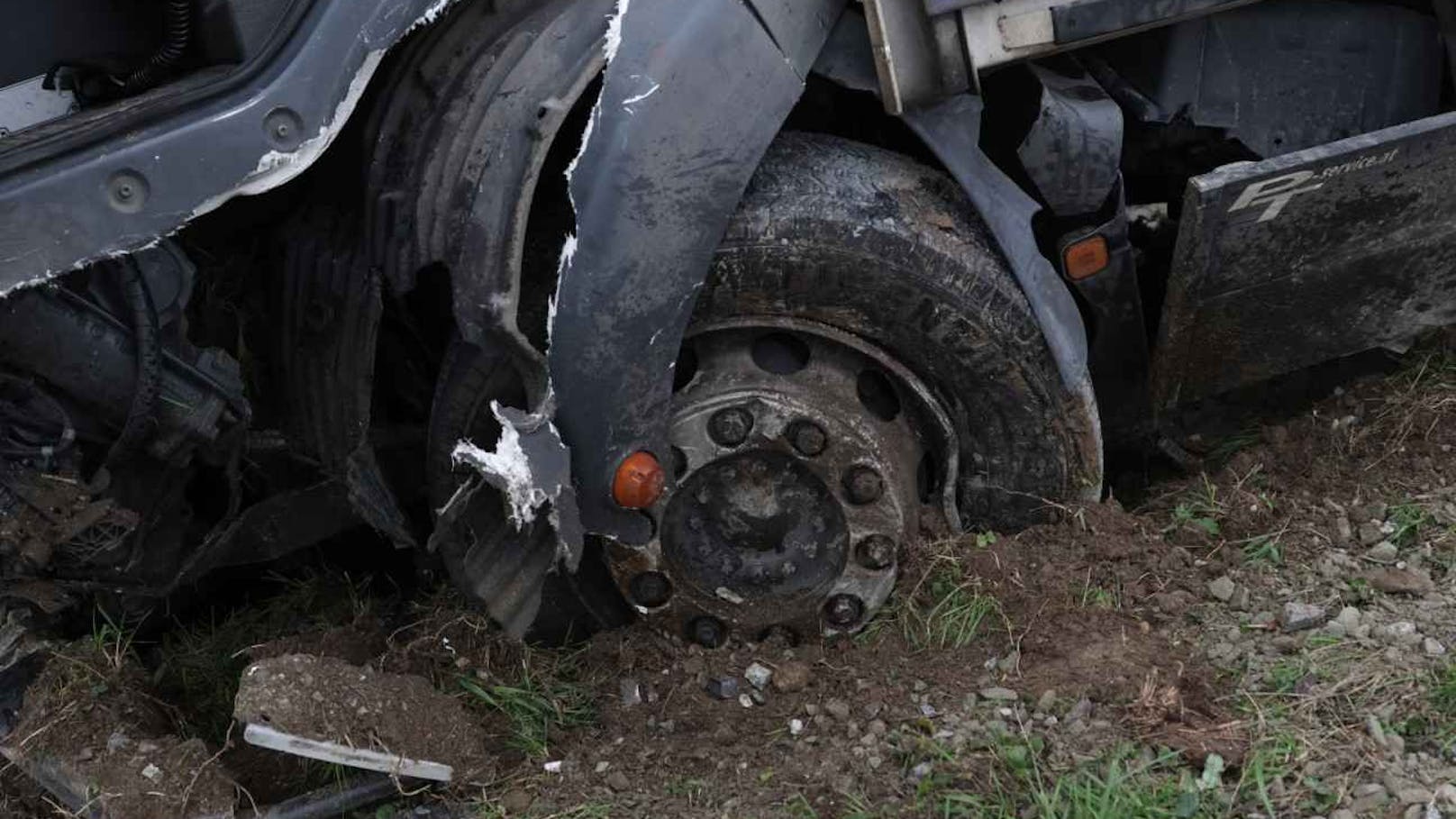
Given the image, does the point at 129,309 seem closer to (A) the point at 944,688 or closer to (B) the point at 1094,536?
(A) the point at 944,688

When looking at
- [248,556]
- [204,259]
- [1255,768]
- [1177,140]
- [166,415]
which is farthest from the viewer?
[1177,140]

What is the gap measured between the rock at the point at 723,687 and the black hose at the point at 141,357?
1.20m

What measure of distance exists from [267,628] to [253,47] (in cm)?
162

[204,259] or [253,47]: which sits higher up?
[253,47]

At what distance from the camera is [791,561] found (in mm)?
3088

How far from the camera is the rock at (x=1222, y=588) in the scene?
308cm

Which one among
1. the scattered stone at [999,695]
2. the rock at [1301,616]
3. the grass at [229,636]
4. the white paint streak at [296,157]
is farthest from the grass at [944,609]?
the white paint streak at [296,157]

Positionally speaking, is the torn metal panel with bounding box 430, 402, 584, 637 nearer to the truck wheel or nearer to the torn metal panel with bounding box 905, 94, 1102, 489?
the truck wheel

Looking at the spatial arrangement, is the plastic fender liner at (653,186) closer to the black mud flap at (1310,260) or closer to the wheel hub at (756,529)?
the wheel hub at (756,529)

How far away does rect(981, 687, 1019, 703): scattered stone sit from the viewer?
2.85 m

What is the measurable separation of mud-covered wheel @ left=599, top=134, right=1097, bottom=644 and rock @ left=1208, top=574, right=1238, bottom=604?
331 millimetres

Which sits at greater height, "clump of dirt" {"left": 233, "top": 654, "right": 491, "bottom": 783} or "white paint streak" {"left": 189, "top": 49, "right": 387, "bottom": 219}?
"white paint streak" {"left": 189, "top": 49, "right": 387, "bottom": 219}

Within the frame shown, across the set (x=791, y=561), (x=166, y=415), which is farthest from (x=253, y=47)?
(x=791, y=561)

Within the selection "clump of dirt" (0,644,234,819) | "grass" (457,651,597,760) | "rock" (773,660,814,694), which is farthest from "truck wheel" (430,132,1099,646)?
"clump of dirt" (0,644,234,819)
